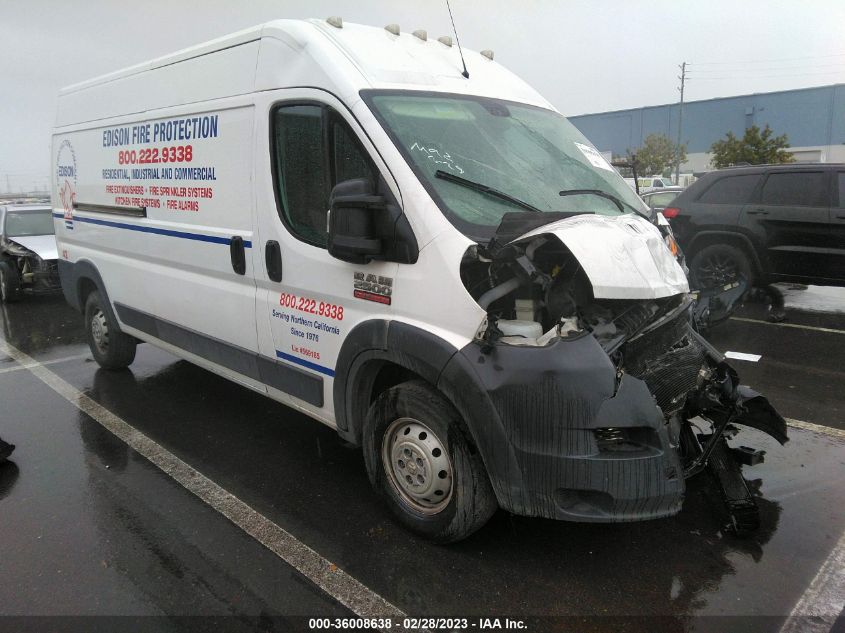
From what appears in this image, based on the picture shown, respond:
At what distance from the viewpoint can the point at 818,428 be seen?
432 centimetres

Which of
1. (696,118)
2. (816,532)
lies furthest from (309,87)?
(696,118)

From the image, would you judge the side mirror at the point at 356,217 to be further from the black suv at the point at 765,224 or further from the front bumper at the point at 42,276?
the front bumper at the point at 42,276

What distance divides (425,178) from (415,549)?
5.79 feet

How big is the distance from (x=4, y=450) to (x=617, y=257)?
3.90m

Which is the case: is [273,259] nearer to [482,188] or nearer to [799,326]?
[482,188]

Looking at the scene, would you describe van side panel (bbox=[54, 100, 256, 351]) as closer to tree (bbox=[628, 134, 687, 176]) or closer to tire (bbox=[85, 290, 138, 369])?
tire (bbox=[85, 290, 138, 369])

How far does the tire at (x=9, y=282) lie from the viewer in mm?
9664


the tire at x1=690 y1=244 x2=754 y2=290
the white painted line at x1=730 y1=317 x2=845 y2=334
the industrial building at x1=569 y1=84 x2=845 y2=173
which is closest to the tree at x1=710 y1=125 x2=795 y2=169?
the tire at x1=690 y1=244 x2=754 y2=290

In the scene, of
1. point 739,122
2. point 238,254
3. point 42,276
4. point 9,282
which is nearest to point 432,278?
point 238,254

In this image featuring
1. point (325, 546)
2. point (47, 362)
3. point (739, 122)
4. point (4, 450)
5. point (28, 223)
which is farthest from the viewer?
point (739, 122)

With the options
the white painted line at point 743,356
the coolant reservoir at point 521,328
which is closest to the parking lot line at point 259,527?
the coolant reservoir at point 521,328

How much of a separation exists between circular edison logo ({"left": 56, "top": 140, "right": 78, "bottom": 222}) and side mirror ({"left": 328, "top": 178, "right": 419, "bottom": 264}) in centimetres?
411

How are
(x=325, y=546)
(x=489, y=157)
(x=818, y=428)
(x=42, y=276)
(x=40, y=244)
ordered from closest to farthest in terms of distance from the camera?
1. (x=325, y=546)
2. (x=489, y=157)
3. (x=818, y=428)
4. (x=42, y=276)
5. (x=40, y=244)

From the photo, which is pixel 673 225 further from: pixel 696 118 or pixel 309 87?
pixel 696 118
